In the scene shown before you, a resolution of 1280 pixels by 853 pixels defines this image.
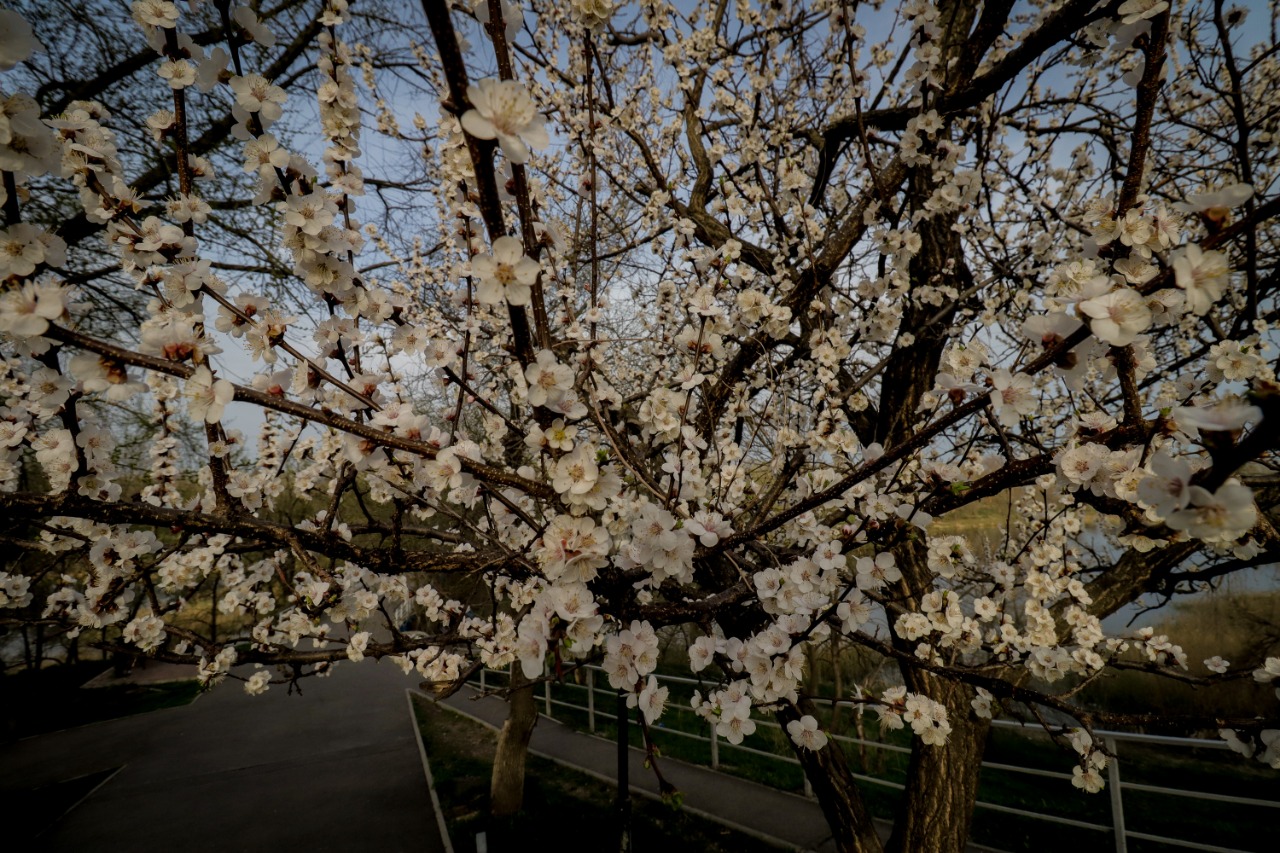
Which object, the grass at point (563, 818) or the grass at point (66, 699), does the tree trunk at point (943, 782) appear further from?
the grass at point (66, 699)

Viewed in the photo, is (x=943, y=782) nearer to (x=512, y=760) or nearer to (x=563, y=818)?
(x=563, y=818)

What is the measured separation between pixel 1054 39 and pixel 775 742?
1003 cm

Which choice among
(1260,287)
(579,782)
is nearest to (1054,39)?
(1260,287)

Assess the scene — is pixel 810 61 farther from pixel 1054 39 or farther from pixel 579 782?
pixel 579 782

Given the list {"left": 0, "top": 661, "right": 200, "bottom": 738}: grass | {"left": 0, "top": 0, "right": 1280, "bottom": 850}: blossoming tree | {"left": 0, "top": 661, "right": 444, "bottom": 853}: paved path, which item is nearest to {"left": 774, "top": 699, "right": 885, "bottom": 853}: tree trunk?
{"left": 0, "top": 0, "right": 1280, "bottom": 850}: blossoming tree

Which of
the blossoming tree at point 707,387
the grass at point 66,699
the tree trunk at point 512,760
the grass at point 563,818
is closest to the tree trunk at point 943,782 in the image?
the blossoming tree at point 707,387

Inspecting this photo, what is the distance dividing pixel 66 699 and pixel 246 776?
9635 mm

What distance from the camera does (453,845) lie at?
5.89 m

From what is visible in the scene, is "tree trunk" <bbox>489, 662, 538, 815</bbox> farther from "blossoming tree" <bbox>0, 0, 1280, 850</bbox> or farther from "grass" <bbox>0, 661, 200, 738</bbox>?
"grass" <bbox>0, 661, 200, 738</bbox>

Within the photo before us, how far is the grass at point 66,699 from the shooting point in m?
11.7

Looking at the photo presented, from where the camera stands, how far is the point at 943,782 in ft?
8.80

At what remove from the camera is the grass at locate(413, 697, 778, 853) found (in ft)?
17.6

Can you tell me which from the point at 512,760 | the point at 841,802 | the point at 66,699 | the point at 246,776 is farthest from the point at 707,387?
the point at 66,699

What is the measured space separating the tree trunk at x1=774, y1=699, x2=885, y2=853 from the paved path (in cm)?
556
